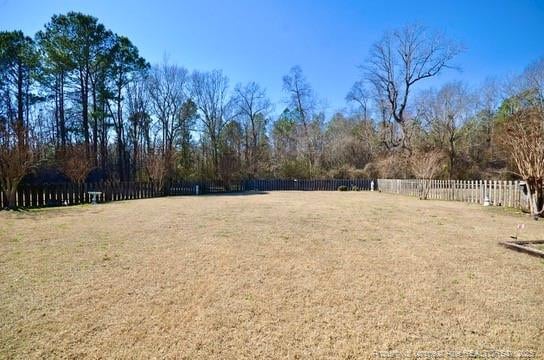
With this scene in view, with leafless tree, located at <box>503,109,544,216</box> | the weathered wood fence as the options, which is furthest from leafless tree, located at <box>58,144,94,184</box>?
leafless tree, located at <box>503,109,544,216</box>

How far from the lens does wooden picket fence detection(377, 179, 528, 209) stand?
1069cm

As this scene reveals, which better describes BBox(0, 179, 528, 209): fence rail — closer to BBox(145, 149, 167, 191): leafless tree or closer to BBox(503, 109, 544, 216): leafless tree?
BBox(145, 149, 167, 191): leafless tree

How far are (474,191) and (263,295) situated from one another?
44.6ft

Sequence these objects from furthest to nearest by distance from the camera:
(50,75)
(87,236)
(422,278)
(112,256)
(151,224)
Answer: (50,75) → (151,224) → (87,236) → (112,256) → (422,278)

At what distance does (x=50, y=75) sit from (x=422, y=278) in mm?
25364

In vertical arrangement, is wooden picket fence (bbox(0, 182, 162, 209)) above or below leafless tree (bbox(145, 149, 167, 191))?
below

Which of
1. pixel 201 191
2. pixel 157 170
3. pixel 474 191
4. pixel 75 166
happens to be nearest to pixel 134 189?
pixel 157 170

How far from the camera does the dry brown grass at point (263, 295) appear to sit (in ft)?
7.16

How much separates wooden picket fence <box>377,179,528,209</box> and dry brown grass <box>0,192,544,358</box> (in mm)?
6246

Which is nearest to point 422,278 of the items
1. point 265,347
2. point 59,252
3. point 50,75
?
point 265,347

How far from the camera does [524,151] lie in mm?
9320

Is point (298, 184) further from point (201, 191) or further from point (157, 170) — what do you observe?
point (157, 170)

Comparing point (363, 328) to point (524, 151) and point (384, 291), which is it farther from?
point (524, 151)

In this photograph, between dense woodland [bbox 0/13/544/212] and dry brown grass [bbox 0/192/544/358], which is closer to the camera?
dry brown grass [bbox 0/192/544/358]
